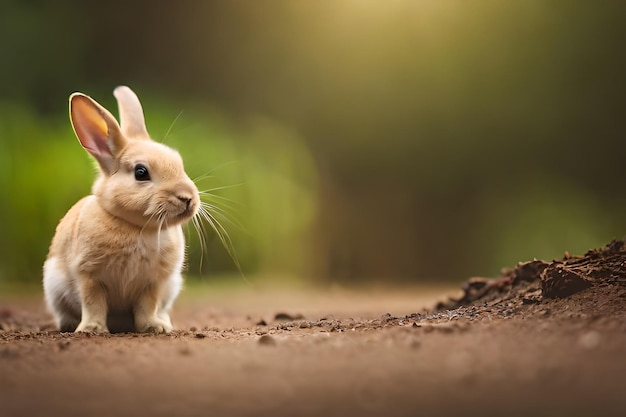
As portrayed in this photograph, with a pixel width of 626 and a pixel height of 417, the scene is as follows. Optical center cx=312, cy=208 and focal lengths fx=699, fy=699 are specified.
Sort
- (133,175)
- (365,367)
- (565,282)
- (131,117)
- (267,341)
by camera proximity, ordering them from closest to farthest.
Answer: (365,367) → (267,341) → (565,282) → (133,175) → (131,117)

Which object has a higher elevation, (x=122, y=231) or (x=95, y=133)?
(x=95, y=133)

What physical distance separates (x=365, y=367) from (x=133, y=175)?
1.28 metres

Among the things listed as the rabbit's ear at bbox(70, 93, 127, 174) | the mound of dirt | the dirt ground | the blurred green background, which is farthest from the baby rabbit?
the blurred green background

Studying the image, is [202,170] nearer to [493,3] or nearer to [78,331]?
[78,331]

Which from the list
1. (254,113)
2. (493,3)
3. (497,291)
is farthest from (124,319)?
(493,3)

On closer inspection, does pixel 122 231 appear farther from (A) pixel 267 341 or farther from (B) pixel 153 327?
(A) pixel 267 341

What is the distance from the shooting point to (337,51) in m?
7.85

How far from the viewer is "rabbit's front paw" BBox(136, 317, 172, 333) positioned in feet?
8.00

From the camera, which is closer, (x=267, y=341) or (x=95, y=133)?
(x=267, y=341)

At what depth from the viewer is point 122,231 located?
7.94 ft

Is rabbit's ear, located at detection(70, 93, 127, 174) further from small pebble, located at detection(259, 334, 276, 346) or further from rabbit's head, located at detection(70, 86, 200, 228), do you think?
small pebble, located at detection(259, 334, 276, 346)

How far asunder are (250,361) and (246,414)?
15.7 inches

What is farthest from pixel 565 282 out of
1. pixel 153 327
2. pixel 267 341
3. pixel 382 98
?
pixel 382 98

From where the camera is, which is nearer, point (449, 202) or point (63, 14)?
point (63, 14)
